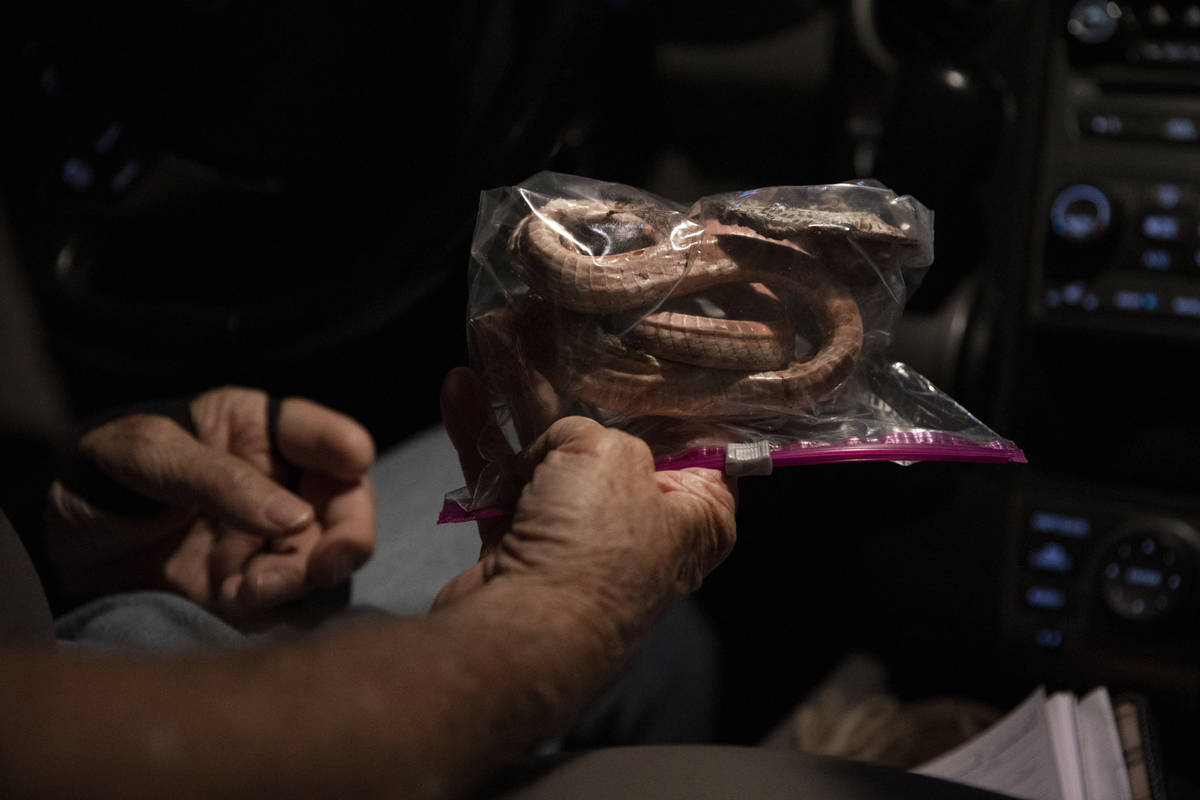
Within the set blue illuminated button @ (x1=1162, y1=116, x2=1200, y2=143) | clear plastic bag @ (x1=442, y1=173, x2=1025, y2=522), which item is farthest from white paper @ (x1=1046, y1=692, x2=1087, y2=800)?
blue illuminated button @ (x1=1162, y1=116, x2=1200, y2=143)

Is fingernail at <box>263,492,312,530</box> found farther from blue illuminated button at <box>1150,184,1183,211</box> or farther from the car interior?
blue illuminated button at <box>1150,184,1183,211</box>

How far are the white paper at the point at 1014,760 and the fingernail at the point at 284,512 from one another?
18.6 inches

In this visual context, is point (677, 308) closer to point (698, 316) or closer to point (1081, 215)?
point (698, 316)

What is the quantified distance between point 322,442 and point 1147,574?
0.78 meters

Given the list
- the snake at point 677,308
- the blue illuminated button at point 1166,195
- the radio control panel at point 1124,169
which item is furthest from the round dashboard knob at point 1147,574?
the snake at point 677,308

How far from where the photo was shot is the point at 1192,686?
2.91ft

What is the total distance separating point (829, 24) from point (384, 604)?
2.24 ft

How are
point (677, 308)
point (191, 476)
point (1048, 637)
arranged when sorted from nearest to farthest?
point (677, 308) < point (191, 476) < point (1048, 637)

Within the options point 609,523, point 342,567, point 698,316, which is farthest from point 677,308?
point 342,567

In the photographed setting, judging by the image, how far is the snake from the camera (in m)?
0.46

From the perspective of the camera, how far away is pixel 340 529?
735mm

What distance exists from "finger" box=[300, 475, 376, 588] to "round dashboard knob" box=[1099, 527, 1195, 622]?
70cm

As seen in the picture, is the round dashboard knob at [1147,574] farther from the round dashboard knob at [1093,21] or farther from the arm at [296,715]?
the arm at [296,715]

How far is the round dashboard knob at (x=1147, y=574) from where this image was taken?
870mm
